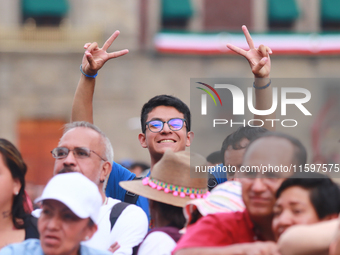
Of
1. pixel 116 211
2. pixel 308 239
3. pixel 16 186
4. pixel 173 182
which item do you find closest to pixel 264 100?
pixel 173 182

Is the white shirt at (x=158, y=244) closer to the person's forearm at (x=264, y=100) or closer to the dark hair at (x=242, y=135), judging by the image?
the dark hair at (x=242, y=135)

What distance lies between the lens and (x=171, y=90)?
1839 centimetres

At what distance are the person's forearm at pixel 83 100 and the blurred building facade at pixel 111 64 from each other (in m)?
13.7

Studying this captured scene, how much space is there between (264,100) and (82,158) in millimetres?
1337

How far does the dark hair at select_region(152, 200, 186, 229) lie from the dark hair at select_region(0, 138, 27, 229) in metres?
0.79

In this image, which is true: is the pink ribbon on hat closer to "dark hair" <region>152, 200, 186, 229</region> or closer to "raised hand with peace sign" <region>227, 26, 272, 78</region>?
"dark hair" <region>152, 200, 186, 229</region>

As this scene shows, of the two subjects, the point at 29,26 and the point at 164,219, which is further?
the point at 29,26

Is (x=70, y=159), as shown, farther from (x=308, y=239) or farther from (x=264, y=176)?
(x=308, y=239)

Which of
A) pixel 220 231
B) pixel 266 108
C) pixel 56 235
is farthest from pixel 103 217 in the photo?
pixel 266 108

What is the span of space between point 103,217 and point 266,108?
4.64 ft

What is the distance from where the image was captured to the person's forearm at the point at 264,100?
3.63 m

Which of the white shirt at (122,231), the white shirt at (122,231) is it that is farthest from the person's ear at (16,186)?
the white shirt at (122,231)

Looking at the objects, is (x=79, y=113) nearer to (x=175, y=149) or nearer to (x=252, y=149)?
(x=175, y=149)

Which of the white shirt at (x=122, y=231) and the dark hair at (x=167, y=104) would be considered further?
the dark hair at (x=167, y=104)
